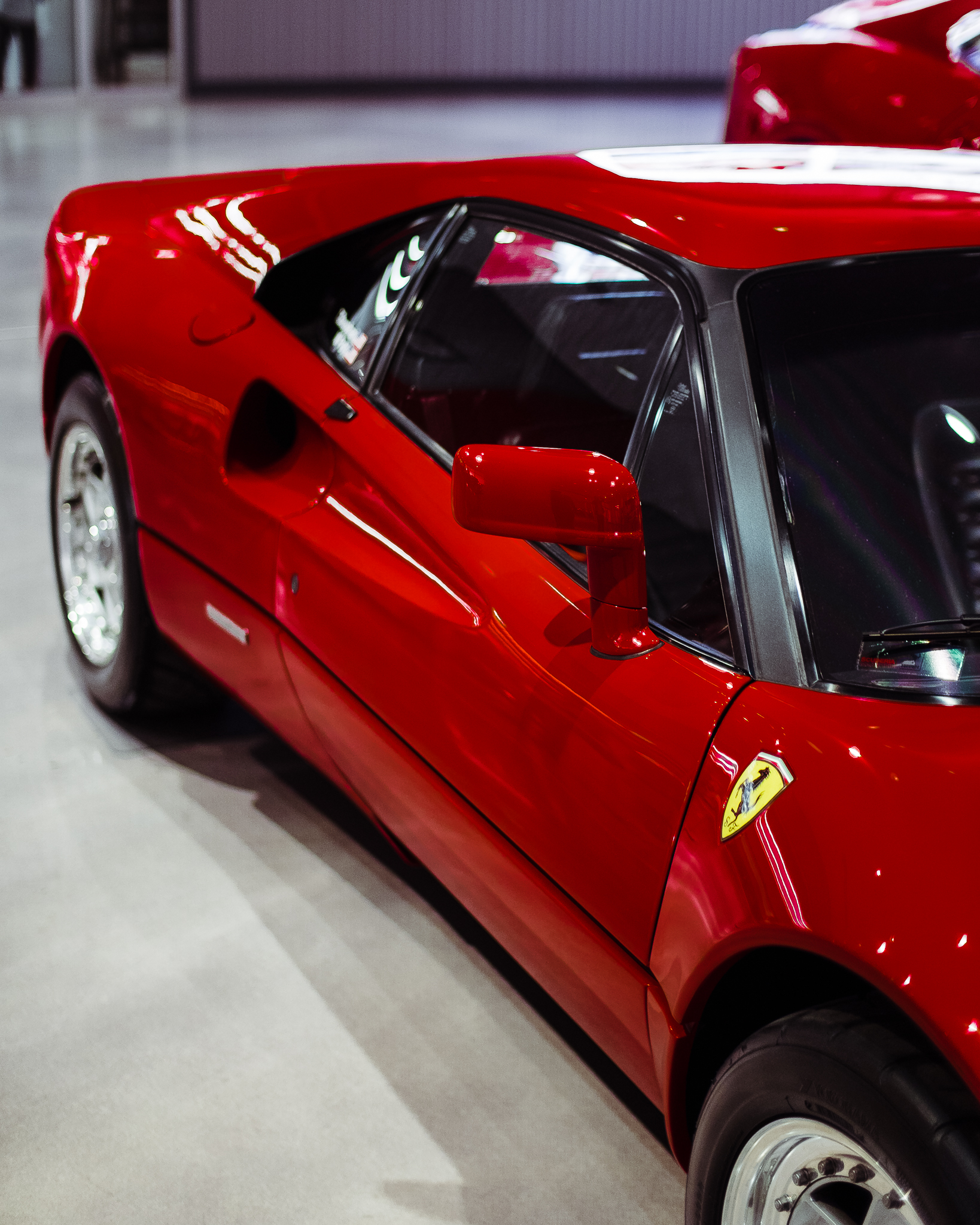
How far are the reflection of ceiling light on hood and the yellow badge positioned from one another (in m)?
0.67

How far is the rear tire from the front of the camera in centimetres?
265

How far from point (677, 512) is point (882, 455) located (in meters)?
0.28

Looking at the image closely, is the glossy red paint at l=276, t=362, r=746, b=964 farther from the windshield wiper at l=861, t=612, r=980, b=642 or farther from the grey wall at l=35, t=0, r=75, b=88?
the grey wall at l=35, t=0, r=75, b=88

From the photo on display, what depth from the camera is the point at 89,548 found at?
292 cm

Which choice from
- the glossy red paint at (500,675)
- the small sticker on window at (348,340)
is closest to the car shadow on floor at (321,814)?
the glossy red paint at (500,675)

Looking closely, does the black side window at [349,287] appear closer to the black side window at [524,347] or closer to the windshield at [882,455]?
the black side window at [524,347]

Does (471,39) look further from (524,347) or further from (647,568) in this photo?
(647,568)

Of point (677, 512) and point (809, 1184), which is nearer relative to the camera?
point (809, 1184)

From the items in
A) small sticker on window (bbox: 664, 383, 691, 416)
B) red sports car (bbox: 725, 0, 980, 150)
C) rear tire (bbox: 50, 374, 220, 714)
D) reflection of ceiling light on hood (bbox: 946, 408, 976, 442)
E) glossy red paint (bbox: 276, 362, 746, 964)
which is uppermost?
red sports car (bbox: 725, 0, 980, 150)

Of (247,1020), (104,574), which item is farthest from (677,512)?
(104,574)

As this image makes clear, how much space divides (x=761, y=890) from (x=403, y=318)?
1.16 metres

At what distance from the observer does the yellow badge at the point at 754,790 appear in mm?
1342

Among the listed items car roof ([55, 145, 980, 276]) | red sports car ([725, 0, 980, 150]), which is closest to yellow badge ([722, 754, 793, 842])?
car roof ([55, 145, 980, 276])

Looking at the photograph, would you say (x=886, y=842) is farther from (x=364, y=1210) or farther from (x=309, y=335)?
(x=309, y=335)
